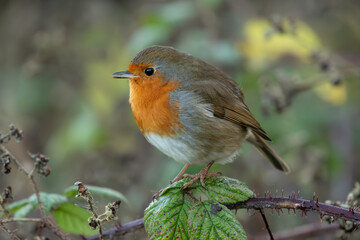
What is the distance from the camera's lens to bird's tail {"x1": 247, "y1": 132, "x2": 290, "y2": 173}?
344 cm

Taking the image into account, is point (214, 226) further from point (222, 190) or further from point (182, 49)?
point (182, 49)

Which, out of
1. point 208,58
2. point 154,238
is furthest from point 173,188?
point 208,58

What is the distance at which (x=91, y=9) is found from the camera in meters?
6.51

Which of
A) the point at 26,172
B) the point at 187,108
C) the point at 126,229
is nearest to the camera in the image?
the point at 26,172

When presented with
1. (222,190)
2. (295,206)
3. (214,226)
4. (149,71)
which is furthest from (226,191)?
(149,71)

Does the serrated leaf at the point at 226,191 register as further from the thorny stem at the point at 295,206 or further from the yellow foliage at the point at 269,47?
the yellow foliage at the point at 269,47

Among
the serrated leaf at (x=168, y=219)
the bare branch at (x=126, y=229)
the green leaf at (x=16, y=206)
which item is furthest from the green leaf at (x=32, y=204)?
the serrated leaf at (x=168, y=219)

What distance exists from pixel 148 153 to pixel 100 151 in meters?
1.02

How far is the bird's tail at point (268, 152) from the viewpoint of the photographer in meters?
3.44

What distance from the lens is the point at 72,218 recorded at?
8.05 feet

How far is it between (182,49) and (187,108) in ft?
5.41

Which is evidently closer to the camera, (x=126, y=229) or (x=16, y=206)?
(x=126, y=229)

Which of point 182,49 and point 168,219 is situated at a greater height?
point 182,49

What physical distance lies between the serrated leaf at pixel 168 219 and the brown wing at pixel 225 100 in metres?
1.16
